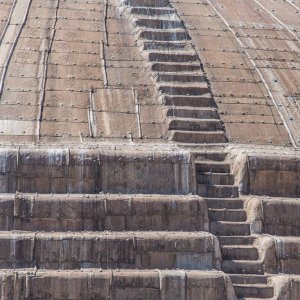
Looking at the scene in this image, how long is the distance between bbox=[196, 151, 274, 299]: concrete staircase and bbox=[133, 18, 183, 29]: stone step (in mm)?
9846

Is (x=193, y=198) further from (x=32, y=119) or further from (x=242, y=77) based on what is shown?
(x=242, y=77)

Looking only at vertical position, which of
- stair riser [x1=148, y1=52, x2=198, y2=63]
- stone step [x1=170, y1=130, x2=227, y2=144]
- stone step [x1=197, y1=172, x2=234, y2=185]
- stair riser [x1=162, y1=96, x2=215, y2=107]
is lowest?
stone step [x1=197, y1=172, x2=234, y2=185]

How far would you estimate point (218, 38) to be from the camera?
34.2 meters

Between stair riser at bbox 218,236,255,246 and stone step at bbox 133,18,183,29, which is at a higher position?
stone step at bbox 133,18,183,29

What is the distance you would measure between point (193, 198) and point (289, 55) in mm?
13112

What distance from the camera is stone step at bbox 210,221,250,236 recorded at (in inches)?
922

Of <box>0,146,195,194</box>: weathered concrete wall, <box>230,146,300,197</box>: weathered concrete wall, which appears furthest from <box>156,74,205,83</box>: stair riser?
<box>0,146,195,194</box>: weathered concrete wall

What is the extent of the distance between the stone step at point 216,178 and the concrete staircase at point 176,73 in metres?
2.43

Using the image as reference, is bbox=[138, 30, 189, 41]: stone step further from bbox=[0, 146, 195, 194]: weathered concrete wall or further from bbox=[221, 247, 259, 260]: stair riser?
bbox=[221, 247, 259, 260]: stair riser

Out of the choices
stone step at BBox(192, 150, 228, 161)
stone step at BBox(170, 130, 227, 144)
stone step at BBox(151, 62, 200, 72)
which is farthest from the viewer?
stone step at BBox(151, 62, 200, 72)

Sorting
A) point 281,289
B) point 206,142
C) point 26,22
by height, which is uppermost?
point 26,22

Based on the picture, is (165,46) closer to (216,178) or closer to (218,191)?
(216,178)

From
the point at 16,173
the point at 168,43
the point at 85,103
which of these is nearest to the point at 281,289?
the point at 16,173

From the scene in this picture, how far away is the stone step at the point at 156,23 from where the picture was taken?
33844 mm
